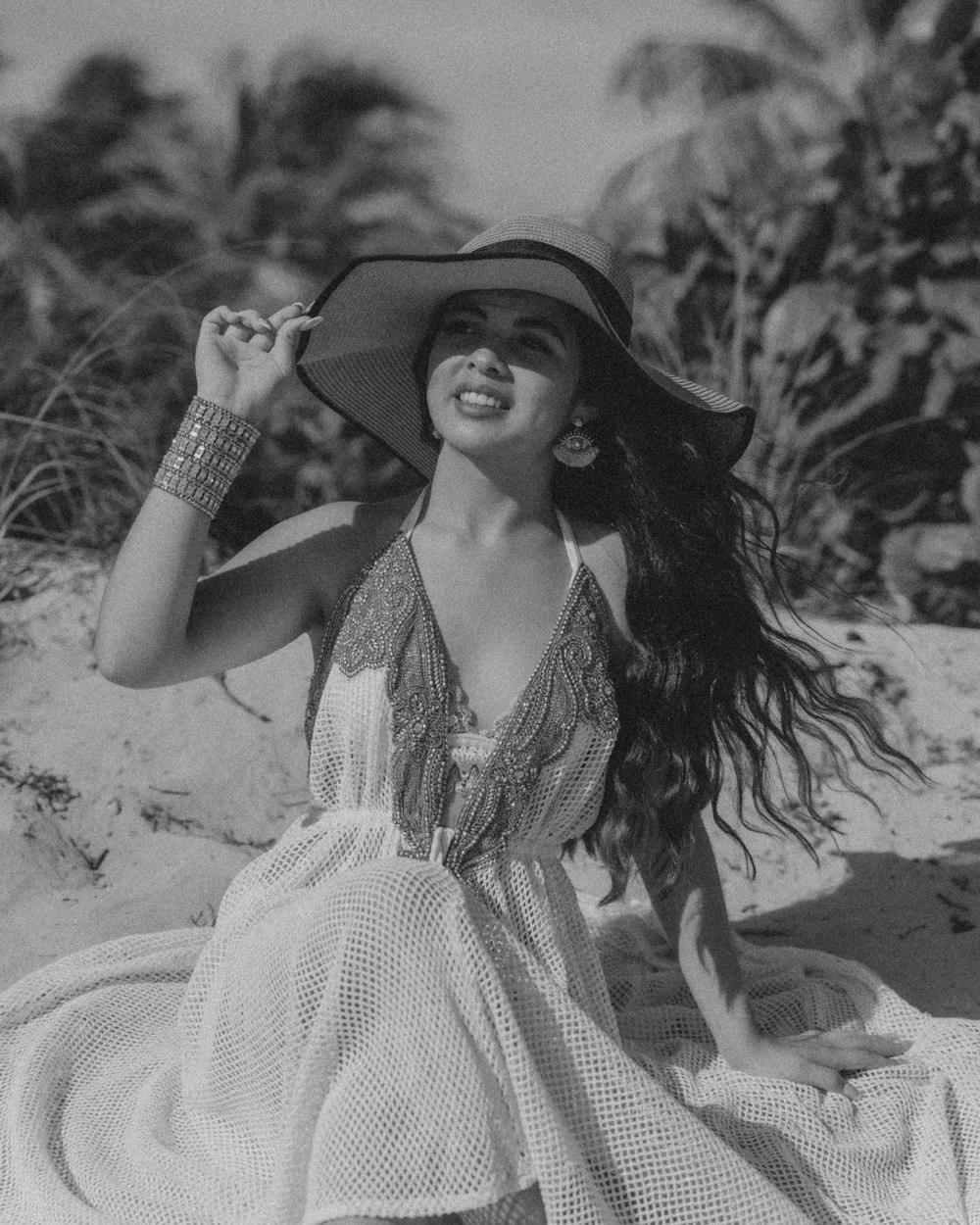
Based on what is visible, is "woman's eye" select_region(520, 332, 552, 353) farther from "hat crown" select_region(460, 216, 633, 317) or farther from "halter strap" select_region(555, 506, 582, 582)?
"halter strap" select_region(555, 506, 582, 582)

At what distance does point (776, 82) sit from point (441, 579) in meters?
21.0

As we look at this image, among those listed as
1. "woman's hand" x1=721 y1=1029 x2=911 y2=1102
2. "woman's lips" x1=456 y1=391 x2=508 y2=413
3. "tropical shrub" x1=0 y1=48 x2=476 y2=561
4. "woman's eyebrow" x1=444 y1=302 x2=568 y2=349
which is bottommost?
"woman's hand" x1=721 y1=1029 x2=911 y2=1102

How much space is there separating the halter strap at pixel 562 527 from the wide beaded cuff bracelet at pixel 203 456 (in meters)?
0.42

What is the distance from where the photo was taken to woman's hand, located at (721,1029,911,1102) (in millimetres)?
2973

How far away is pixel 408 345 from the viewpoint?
305 centimetres

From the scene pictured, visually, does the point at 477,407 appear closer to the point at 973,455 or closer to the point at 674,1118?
the point at 674,1118

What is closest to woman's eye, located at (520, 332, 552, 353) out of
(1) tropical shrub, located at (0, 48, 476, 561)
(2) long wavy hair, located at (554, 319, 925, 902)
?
(2) long wavy hair, located at (554, 319, 925, 902)

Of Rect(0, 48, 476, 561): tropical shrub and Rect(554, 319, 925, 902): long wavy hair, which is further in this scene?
Rect(0, 48, 476, 561): tropical shrub

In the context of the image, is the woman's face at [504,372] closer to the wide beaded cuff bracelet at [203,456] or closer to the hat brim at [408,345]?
the hat brim at [408,345]

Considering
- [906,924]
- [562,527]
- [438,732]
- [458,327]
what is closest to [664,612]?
[562,527]

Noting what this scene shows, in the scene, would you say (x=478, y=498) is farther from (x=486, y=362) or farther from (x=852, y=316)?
(x=852, y=316)

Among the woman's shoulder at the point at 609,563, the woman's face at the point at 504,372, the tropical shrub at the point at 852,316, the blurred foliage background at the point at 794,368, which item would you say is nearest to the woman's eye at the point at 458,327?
the woman's face at the point at 504,372

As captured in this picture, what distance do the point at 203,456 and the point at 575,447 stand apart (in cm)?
71

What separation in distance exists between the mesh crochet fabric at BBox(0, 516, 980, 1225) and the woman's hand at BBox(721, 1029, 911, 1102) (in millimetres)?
38
